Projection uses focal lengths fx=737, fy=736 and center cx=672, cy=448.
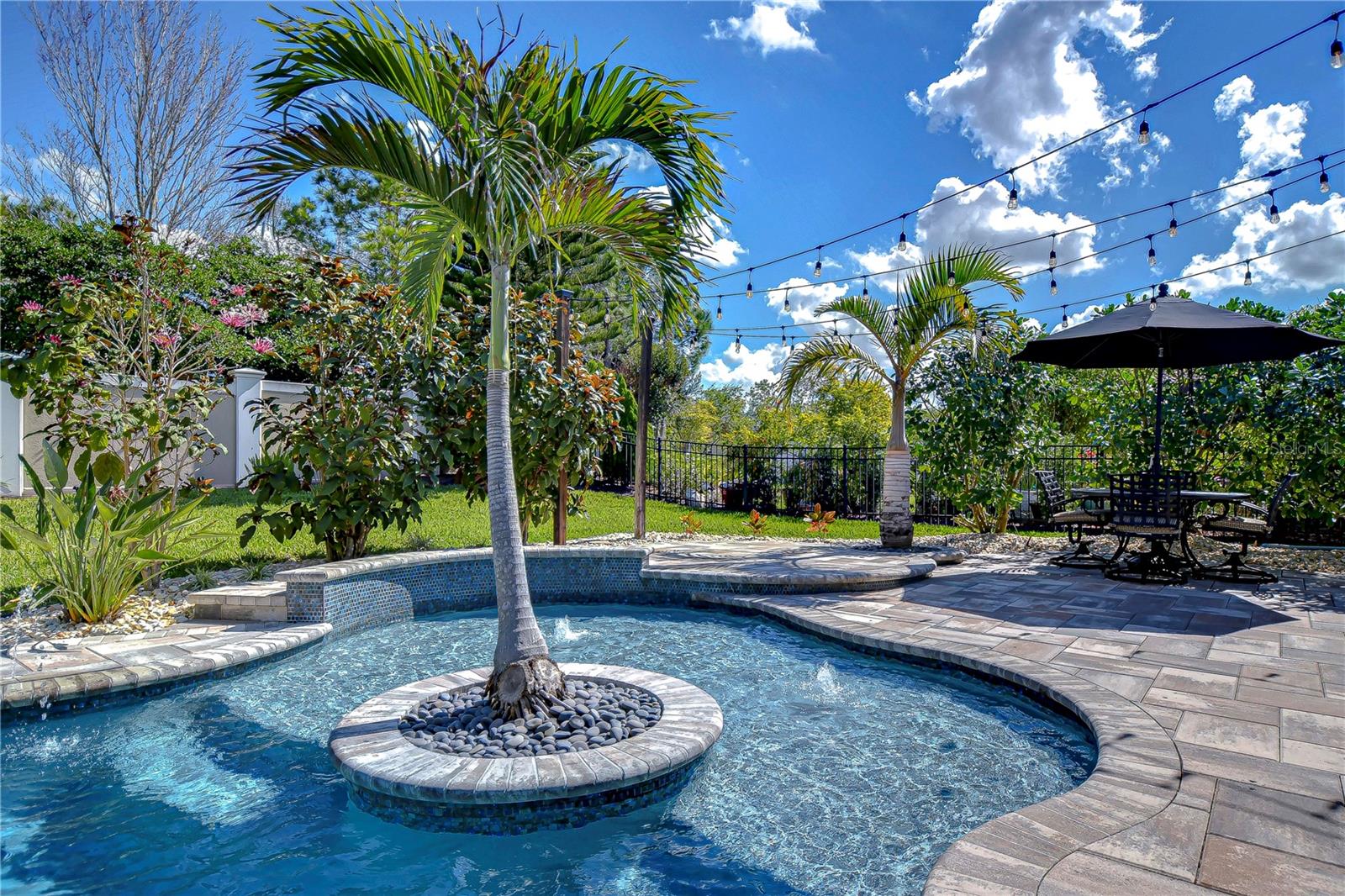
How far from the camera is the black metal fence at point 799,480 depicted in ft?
35.3

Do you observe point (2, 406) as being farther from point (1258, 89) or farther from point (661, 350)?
point (661, 350)

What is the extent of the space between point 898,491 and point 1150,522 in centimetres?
238

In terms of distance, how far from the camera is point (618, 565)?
614cm

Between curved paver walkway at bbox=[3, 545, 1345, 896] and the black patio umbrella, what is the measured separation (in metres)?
1.86

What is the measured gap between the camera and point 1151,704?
3129 millimetres

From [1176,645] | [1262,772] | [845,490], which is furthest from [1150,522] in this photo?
[845,490]

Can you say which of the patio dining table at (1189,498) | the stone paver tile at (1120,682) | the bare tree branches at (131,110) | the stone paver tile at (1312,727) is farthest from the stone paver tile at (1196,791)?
the bare tree branches at (131,110)

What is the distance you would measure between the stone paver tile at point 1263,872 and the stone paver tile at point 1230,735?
2.64 ft

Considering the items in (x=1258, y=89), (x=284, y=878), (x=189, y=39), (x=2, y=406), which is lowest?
(x=284, y=878)

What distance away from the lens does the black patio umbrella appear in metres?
5.44

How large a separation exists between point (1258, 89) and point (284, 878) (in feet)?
33.6

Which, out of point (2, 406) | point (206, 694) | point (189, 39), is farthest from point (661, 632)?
point (189, 39)

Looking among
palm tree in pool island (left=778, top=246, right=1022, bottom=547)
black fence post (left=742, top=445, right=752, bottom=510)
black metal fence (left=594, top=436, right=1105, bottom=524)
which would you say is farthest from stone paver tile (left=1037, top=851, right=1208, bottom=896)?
black fence post (left=742, top=445, right=752, bottom=510)

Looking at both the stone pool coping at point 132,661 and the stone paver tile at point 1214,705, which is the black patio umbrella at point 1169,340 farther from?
the stone pool coping at point 132,661
